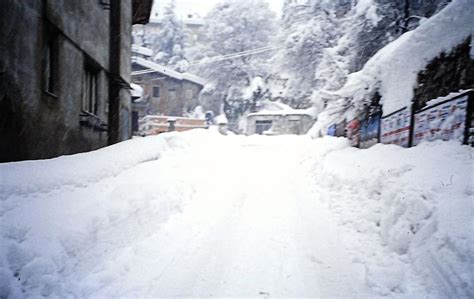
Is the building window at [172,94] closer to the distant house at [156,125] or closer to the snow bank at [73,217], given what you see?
the distant house at [156,125]

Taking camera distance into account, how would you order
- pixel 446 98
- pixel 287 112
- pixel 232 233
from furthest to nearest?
1. pixel 287 112
2. pixel 446 98
3. pixel 232 233

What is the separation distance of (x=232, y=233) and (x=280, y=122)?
25864 millimetres

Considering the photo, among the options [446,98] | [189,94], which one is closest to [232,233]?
[446,98]

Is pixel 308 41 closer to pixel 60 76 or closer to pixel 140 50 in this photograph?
pixel 60 76

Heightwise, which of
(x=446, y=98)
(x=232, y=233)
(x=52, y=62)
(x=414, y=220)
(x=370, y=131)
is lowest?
(x=232, y=233)

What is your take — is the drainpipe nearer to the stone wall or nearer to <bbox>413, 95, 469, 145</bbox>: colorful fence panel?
the stone wall

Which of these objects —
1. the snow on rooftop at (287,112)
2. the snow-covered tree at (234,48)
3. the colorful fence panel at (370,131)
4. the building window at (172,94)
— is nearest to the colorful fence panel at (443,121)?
the colorful fence panel at (370,131)

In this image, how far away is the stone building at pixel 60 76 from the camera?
570 cm

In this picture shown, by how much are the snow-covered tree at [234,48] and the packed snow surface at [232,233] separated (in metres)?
29.1

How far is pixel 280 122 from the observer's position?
99.3 ft

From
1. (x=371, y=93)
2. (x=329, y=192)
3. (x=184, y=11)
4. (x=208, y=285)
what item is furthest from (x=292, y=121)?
(x=184, y=11)

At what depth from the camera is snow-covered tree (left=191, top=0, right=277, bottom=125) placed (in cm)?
3503

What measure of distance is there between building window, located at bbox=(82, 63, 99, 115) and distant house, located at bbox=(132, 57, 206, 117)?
74.5ft

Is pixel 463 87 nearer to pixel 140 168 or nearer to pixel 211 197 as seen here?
pixel 211 197
